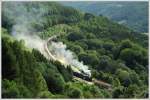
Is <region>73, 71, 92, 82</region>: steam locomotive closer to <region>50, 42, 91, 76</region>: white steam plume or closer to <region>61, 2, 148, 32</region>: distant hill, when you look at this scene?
<region>50, 42, 91, 76</region>: white steam plume

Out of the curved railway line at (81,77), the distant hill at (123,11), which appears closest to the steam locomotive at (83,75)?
the curved railway line at (81,77)

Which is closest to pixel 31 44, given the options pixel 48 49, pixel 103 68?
pixel 48 49

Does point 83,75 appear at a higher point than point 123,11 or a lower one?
lower

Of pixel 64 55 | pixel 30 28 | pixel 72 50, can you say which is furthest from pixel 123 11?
pixel 30 28

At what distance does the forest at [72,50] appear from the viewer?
11.0 metres

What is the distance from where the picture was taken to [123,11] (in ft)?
38.7

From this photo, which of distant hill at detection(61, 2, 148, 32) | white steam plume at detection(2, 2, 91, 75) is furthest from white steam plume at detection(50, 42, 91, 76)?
distant hill at detection(61, 2, 148, 32)

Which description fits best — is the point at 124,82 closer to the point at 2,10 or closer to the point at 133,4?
the point at 133,4

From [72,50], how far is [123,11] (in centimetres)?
95

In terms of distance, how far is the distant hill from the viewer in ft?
37.0

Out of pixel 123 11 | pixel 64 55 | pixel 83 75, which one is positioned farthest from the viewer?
pixel 123 11

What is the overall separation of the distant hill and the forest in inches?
3.2

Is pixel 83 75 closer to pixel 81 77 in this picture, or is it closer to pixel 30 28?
pixel 81 77

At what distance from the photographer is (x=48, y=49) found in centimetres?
1150
